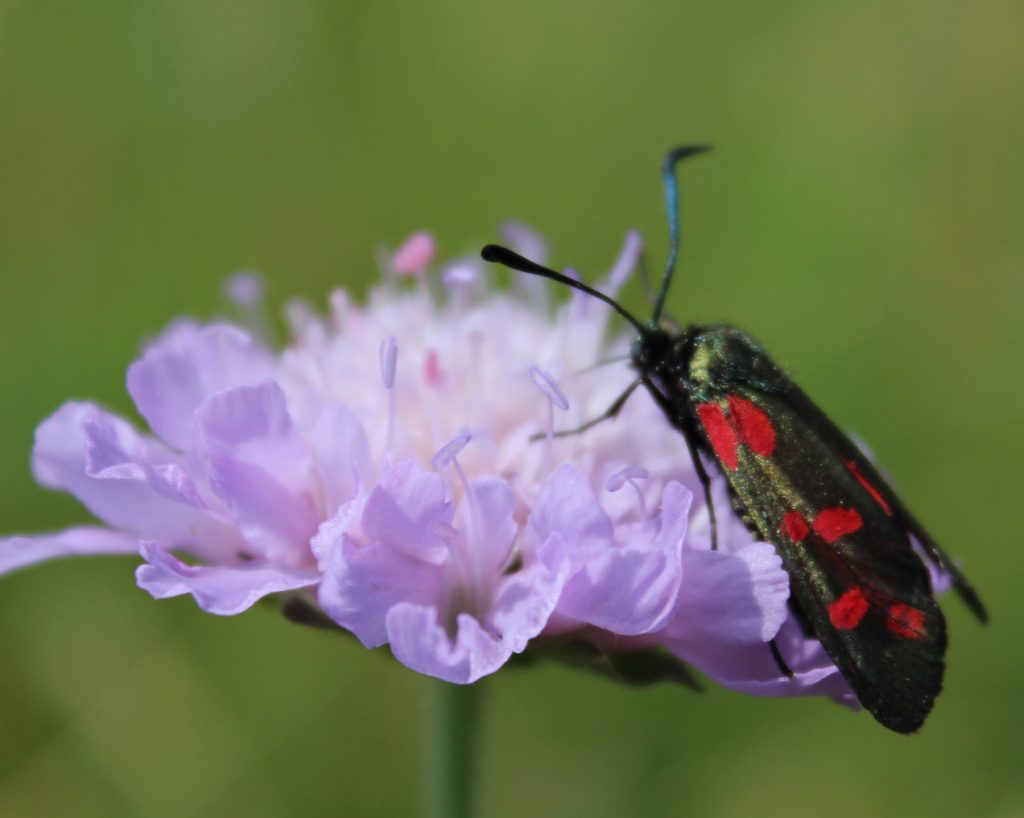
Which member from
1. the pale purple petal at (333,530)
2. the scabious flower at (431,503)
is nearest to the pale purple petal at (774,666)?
the scabious flower at (431,503)

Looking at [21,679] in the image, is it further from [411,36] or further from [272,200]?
[411,36]

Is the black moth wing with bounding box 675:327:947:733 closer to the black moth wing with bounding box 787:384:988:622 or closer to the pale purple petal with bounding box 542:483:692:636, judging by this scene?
the black moth wing with bounding box 787:384:988:622

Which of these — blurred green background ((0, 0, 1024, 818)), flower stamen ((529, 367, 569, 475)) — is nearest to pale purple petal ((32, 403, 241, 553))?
flower stamen ((529, 367, 569, 475))

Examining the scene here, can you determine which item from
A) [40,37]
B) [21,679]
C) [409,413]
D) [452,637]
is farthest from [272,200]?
[452,637]

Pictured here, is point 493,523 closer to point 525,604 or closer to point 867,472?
point 525,604

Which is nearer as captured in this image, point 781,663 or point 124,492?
point 781,663

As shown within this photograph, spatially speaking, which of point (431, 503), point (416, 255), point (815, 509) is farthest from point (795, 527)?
point (416, 255)
